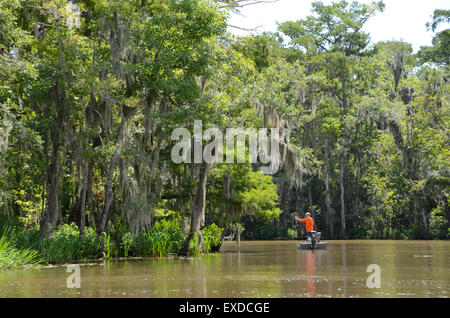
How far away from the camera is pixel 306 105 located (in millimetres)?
49438

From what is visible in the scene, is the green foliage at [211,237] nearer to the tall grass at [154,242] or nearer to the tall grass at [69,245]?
the tall grass at [154,242]

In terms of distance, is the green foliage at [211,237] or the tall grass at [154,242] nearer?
the tall grass at [154,242]

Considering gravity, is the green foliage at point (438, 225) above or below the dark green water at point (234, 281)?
above

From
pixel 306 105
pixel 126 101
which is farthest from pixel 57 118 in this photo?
pixel 306 105

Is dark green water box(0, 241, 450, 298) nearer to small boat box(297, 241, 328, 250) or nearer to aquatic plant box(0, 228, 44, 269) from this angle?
aquatic plant box(0, 228, 44, 269)

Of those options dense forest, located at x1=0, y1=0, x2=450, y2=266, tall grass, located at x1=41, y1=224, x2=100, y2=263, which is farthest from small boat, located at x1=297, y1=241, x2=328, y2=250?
tall grass, located at x1=41, y1=224, x2=100, y2=263

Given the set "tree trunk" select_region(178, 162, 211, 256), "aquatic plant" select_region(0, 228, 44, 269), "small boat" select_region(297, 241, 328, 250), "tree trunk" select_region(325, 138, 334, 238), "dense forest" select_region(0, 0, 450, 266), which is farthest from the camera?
"tree trunk" select_region(325, 138, 334, 238)

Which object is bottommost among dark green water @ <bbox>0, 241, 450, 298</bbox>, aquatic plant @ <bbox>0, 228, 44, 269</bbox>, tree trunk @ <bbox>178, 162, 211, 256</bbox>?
dark green water @ <bbox>0, 241, 450, 298</bbox>

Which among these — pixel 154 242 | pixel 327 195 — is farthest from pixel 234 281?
pixel 327 195

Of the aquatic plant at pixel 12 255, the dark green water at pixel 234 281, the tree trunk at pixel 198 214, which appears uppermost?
the tree trunk at pixel 198 214

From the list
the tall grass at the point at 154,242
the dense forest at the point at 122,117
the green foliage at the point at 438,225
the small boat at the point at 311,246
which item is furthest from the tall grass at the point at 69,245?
the green foliage at the point at 438,225

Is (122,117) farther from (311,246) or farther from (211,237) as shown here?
(311,246)

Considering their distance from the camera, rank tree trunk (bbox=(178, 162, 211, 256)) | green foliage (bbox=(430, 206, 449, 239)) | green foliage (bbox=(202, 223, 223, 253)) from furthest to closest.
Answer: green foliage (bbox=(430, 206, 449, 239))
green foliage (bbox=(202, 223, 223, 253))
tree trunk (bbox=(178, 162, 211, 256))

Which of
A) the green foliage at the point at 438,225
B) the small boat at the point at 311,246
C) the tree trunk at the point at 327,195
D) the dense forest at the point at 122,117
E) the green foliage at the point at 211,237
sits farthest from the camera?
the tree trunk at the point at 327,195
